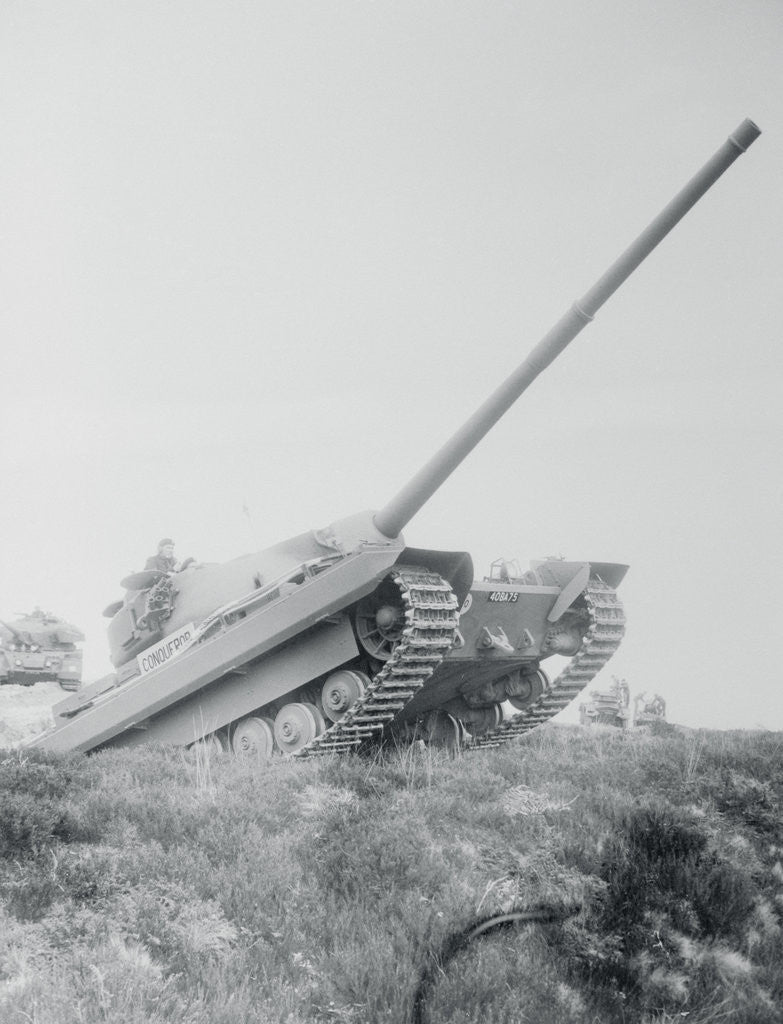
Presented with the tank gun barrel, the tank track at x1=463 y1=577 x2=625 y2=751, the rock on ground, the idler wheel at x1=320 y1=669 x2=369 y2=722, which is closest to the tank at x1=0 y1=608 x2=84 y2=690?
the rock on ground

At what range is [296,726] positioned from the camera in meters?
8.51

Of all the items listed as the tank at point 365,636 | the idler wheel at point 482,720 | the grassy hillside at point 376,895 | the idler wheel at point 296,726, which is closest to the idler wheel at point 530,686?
the tank at point 365,636

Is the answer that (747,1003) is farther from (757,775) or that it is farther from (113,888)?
(757,775)

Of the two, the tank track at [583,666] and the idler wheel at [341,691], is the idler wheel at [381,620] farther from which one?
the tank track at [583,666]

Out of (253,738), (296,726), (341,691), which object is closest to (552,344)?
(341,691)

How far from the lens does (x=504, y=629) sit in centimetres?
980

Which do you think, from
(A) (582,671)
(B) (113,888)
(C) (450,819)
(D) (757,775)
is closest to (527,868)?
(C) (450,819)

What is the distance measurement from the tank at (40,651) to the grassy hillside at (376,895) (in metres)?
16.3

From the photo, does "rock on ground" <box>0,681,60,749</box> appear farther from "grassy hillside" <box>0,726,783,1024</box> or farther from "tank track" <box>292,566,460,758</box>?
"grassy hillside" <box>0,726,783,1024</box>

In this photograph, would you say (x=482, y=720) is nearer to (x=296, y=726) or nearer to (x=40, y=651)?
(x=296, y=726)

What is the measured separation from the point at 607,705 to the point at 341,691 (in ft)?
48.5

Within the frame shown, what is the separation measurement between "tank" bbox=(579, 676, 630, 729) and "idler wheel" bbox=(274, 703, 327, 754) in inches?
531

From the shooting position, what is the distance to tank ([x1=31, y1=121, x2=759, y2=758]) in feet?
26.2

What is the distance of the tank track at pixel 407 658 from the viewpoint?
7.85 metres
